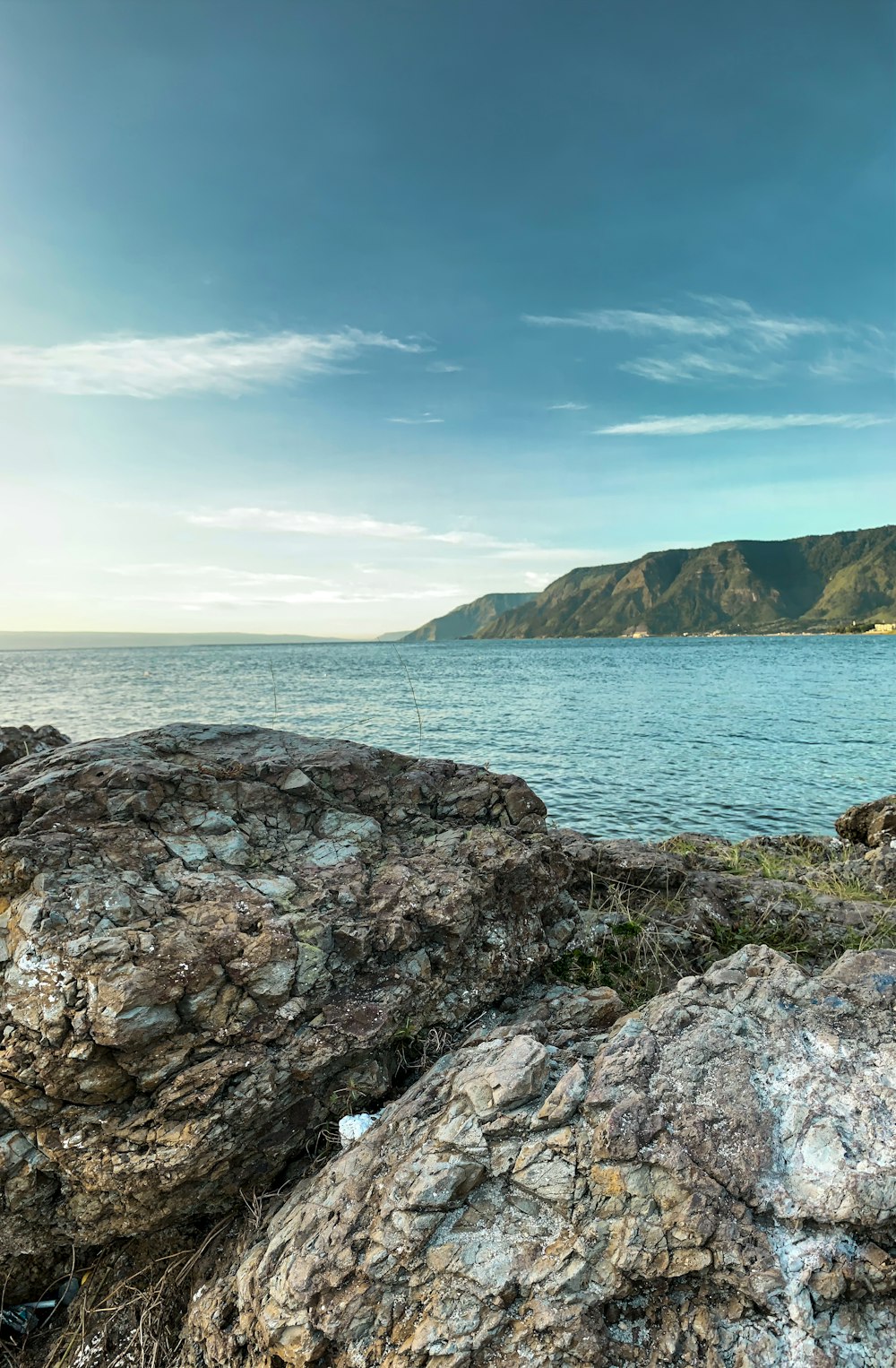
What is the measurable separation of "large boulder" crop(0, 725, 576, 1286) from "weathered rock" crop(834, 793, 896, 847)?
29.8 feet

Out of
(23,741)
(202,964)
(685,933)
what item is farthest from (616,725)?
(202,964)

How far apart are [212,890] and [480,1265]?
2318mm

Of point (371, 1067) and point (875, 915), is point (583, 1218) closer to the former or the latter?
point (371, 1067)

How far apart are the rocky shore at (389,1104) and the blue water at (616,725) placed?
268cm

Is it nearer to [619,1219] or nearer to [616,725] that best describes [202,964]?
[619,1219]

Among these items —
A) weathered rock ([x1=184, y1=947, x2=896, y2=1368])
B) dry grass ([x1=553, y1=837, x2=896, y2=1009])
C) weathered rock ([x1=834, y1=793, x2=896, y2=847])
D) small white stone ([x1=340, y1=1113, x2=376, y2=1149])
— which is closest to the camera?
weathered rock ([x1=184, y1=947, x2=896, y2=1368])

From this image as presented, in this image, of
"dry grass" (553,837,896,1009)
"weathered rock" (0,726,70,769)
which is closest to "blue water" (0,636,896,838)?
"weathered rock" (0,726,70,769)

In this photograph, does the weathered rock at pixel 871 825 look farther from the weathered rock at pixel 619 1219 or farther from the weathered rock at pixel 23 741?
the weathered rock at pixel 23 741

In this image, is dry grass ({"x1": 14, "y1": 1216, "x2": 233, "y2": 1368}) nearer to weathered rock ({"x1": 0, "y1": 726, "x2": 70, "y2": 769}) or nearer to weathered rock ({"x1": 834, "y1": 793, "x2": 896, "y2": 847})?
weathered rock ({"x1": 0, "y1": 726, "x2": 70, "y2": 769})

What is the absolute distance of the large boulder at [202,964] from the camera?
3.29 m

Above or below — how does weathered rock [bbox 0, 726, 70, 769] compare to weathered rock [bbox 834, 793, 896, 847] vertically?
above

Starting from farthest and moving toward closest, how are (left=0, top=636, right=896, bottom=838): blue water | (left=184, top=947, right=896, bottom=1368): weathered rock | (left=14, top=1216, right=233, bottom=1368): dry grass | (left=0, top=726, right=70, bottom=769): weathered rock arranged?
(left=0, top=636, right=896, bottom=838): blue water < (left=0, top=726, right=70, bottom=769): weathered rock < (left=14, top=1216, right=233, bottom=1368): dry grass < (left=184, top=947, right=896, bottom=1368): weathered rock

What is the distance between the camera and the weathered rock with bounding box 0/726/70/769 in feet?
22.1

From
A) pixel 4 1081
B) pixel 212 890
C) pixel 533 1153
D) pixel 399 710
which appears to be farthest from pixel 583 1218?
pixel 399 710
